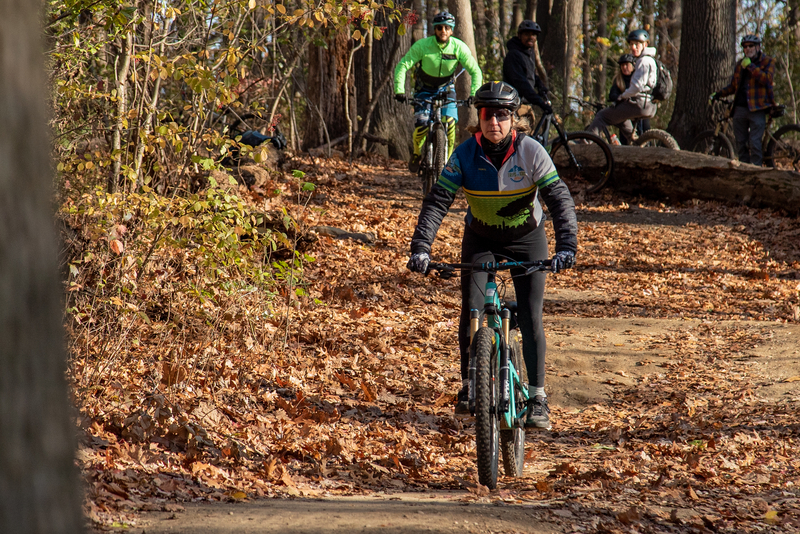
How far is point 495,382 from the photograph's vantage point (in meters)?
4.27

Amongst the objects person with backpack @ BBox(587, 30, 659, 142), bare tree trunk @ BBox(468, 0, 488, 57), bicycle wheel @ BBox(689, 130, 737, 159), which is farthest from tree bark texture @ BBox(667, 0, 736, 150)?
bare tree trunk @ BBox(468, 0, 488, 57)

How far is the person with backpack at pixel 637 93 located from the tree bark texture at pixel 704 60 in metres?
2.48

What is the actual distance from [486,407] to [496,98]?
1.80 m

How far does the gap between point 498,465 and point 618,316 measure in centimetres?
411

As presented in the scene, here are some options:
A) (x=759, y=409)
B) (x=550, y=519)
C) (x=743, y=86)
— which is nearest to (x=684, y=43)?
(x=743, y=86)

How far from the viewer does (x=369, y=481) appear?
Result: 14.6ft

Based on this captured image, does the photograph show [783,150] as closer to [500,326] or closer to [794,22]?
[500,326]

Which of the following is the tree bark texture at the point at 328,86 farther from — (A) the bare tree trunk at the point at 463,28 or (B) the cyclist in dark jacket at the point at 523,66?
(B) the cyclist in dark jacket at the point at 523,66

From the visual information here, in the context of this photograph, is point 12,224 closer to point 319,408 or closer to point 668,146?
point 319,408

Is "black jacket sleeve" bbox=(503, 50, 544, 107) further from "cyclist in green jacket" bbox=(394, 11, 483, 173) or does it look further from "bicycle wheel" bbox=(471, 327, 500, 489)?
"bicycle wheel" bbox=(471, 327, 500, 489)

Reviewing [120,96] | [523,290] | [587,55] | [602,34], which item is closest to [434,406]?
[523,290]

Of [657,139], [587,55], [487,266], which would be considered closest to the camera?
[487,266]

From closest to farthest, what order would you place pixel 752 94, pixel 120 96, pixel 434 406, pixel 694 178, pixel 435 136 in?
1. pixel 434 406
2. pixel 120 96
3. pixel 435 136
4. pixel 694 178
5. pixel 752 94

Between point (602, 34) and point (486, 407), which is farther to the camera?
point (602, 34)
